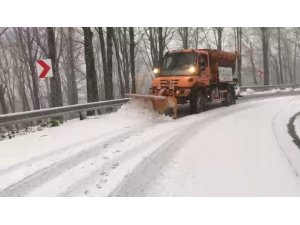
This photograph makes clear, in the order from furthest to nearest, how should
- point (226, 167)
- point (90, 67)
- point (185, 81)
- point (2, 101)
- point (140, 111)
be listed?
point (2, 101) → point (90, 67) → point (185, 81) → point (140, 111) → point (226, 167)

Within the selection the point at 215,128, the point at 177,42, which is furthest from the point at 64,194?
the point at 177,42

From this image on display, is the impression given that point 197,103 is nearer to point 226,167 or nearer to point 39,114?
point 39,114

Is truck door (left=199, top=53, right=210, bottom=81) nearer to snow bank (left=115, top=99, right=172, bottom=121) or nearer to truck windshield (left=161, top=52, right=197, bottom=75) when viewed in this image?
truck windshield (left=161, top=52, right=197, bottom=75)

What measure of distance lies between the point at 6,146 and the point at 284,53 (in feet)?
33.5

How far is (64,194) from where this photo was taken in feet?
18.3

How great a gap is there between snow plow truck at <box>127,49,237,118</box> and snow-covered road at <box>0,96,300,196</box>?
1.34m

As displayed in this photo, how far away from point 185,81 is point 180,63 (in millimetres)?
819

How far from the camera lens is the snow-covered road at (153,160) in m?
5.75

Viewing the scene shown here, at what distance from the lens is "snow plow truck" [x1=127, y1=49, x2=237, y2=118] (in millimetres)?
12297

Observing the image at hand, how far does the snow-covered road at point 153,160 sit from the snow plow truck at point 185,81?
134 centimetres

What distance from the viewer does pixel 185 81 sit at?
42.4 feet

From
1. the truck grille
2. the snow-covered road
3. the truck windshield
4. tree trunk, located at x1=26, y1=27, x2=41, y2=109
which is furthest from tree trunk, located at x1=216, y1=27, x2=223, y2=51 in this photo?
tree trunk, located at x1=26, y1=27, x2=41, y2=109

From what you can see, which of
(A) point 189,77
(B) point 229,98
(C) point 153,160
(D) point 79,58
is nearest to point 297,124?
(A) point 189,77
